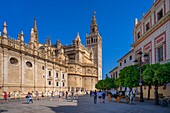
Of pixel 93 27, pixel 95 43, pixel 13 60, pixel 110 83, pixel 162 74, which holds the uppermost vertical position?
pixel 93 27

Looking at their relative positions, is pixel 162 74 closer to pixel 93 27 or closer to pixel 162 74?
pixel 162 74

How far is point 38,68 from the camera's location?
1709 inches

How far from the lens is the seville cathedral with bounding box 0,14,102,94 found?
33438mm

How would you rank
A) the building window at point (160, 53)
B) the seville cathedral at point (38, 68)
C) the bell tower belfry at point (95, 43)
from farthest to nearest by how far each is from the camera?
the bell tower belfry at point (95, 43)
the seville cathedral at point (38, 68)
the building window at point (160, 53)

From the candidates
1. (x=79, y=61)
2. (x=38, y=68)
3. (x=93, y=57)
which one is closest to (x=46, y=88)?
(x=38, y=68)

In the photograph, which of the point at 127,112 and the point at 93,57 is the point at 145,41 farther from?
the point at 93,57

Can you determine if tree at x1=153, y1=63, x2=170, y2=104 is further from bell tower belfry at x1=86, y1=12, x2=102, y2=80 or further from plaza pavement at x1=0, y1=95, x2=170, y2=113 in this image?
bell tower belfry at x1=86, y1=12, x2=102, y2=80

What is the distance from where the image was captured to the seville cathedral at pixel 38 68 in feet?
110

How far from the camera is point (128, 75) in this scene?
2328 cm

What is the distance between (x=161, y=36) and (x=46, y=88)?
3251 centimetres

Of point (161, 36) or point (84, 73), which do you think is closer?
point (161, 36)

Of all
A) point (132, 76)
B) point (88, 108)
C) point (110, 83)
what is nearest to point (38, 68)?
point (110, 83)

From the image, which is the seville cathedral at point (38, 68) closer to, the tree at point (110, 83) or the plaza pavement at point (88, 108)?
the tree at point (110, 83)

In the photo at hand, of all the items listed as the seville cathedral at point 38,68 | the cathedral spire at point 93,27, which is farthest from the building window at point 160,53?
the cathedral spire at point 93,27
